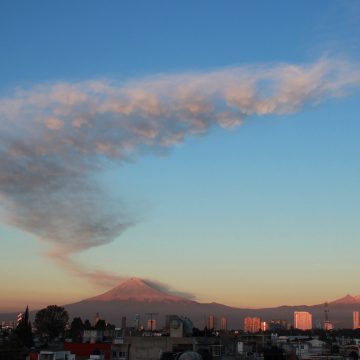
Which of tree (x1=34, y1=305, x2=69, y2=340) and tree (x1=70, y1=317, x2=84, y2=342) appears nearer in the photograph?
tree (x1=70, y1=317, x2=84, y2=342)

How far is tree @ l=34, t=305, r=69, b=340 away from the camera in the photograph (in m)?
168

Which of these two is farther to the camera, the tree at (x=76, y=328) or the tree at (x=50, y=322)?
the tree at (x=50, y=322)

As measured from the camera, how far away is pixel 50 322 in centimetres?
16775

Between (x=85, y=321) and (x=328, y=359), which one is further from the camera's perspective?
(x=85, y=321)

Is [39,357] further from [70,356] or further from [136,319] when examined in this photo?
[136,319]

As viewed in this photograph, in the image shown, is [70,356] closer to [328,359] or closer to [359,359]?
[328,359]

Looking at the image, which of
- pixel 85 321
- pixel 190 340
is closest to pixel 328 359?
pixel 190 340

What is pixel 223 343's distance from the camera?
3974 inches

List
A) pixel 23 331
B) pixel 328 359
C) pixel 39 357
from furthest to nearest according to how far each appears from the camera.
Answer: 1. pixel 23 331
2. pixel 328 359
3. pixel 39 357

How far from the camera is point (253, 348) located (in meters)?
144

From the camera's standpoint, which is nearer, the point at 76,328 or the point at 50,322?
the point at 50,322

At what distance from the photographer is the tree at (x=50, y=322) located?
16762 centimetres

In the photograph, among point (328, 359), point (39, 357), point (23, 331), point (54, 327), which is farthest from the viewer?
point (54, 327)

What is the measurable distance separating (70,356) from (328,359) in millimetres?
36981
